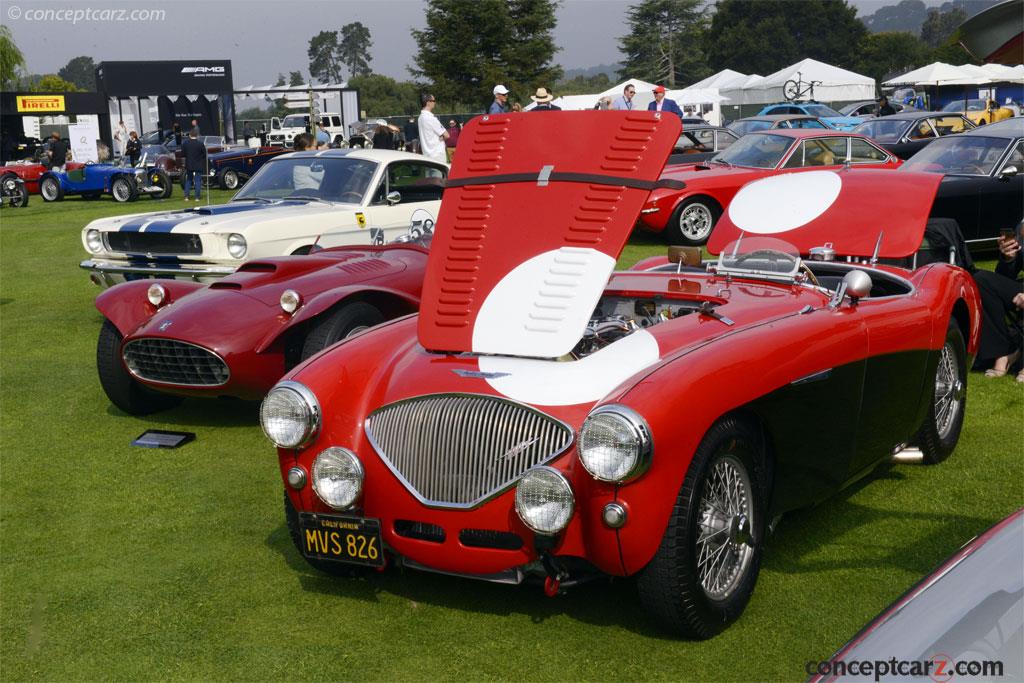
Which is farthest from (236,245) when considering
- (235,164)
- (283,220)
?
(235,164)

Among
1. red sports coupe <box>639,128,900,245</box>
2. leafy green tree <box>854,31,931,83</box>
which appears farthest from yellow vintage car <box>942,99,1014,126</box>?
leafy green tree <box>854,31,931,83</box>

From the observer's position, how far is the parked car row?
3555mm

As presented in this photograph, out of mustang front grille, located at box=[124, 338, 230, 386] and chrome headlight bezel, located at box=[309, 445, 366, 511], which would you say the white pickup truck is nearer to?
mustang front grille, located at box=[124, 338, 230, 386]

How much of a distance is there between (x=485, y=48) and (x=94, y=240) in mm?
50268

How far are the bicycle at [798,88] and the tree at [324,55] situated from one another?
125336 millimetres

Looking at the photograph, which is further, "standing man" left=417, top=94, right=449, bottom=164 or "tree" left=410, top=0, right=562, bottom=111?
"tree" left=410, top=0, right=562, bottom=111

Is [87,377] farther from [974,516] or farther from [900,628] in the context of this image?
[900,628]

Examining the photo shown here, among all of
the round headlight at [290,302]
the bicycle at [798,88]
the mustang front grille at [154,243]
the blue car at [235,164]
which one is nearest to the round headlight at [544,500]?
the round headlight at [290,302]

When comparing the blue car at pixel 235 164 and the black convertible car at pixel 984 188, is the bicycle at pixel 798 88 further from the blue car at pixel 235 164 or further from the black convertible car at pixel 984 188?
the black convertible car at pixel 984 188

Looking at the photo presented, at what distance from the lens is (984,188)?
11555mm

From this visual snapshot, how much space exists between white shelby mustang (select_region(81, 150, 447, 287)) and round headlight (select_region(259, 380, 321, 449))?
4.78 metres

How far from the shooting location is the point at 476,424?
3768mm

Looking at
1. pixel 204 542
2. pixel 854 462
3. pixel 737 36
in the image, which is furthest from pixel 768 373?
pixel 737 36

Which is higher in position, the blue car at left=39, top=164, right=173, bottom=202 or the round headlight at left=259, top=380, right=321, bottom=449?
the blue car at left=39, top=164, right=173, bottom=202
